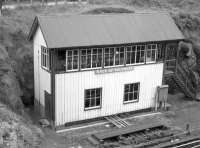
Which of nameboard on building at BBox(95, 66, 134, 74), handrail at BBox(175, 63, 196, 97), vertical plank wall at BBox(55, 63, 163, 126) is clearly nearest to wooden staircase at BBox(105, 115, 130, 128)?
vertical plank wall at BBox(55, 63, 163, 126)

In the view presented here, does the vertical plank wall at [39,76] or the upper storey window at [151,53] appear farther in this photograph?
the upper storey window at [151,53]

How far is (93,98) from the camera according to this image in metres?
22.1

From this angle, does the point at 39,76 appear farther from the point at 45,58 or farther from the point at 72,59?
the point at 72,59

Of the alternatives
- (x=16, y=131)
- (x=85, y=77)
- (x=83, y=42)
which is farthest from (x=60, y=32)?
(x=16, y=131)

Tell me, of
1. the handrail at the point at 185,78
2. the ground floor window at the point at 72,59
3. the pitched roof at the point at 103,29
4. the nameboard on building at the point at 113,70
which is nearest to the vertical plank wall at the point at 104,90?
the nameboard on building at the point at 113,70

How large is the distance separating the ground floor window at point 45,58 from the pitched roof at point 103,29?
4.70 feet

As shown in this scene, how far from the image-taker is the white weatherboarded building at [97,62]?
67.6 ft

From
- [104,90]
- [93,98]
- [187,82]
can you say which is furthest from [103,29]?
[187,82]

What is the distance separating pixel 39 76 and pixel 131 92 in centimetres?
670

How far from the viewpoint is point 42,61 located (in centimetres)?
2181

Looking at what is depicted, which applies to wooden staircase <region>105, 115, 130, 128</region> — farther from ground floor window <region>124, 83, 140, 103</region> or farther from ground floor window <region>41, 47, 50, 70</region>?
ground floor window <region>41, 47, 50, 70</region>

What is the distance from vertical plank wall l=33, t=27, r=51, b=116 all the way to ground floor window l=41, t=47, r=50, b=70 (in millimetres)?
341

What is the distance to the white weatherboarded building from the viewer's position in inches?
811

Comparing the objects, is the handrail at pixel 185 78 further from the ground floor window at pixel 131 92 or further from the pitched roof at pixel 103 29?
the ground floor window at pixel 131 92
